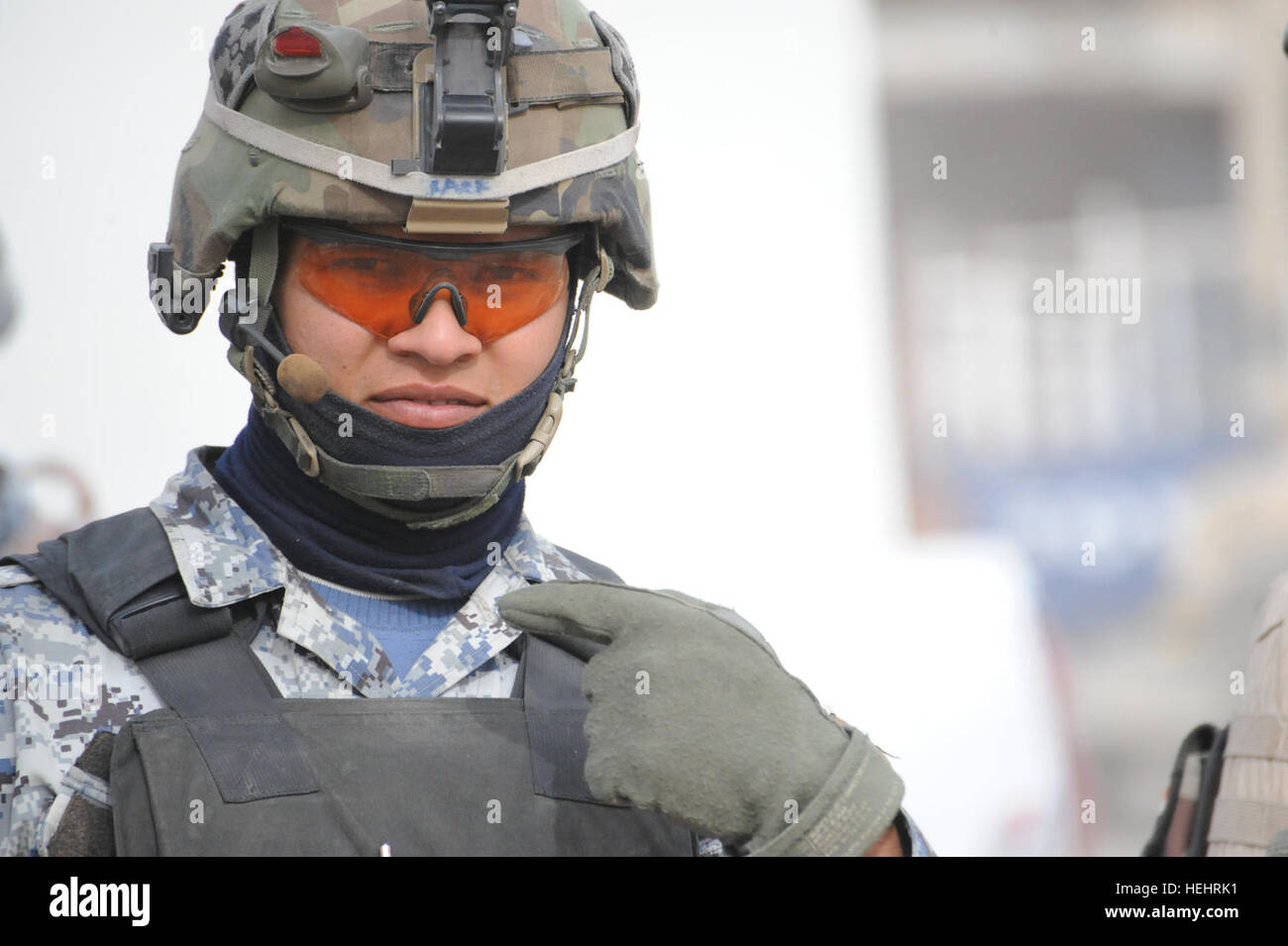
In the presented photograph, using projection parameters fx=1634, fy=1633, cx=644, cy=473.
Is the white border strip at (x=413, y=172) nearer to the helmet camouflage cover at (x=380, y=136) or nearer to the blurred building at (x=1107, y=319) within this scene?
the helmet camouflage cover at (x=380, y=136)

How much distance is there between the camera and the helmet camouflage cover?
84.4 inches

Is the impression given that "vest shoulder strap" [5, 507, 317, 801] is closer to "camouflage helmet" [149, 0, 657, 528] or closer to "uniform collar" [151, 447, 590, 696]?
"uniform collar" [151, 447, 590, 696]

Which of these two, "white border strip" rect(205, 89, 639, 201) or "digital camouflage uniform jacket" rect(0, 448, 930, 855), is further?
"white border strip" rect(205, 89, 639, 201)

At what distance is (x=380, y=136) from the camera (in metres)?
2.19

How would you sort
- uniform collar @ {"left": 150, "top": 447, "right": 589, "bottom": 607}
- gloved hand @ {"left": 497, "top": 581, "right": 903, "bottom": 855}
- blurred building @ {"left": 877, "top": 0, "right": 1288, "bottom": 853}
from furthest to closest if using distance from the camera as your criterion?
blurred building @ {"left": 877, "top": 0, "right": 1288, "bottom": 853} < uniform collar @ {"left": 150, "top": 447, "right": 589, "bottom": 607} < gloved hand @ {"left": 497, "top": 581, "right": 903, "bottom": 855}

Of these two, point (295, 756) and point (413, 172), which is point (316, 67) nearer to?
point (413, 172)

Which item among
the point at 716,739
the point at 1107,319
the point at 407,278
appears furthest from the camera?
the point at 1107,319

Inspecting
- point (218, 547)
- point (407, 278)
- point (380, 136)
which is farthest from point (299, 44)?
point (218, 547)

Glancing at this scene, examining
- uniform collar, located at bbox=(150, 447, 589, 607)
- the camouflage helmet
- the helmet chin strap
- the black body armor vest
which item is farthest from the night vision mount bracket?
the black body armor vest

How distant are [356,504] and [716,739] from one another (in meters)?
0.64

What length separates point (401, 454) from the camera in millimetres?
2162

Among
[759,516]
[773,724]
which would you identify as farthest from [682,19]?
[773,724]

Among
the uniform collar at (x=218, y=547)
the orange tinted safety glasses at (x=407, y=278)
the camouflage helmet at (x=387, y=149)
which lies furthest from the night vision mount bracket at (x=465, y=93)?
the uniform collar at (x=218, y=547)
